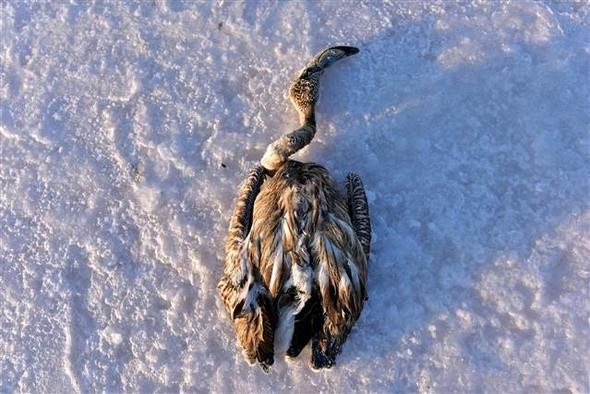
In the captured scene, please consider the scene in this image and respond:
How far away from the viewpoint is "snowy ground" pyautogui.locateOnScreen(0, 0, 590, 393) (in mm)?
4137

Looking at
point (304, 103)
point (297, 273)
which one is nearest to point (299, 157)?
point (304, 103)

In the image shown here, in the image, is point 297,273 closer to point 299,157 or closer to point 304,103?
point 299,157

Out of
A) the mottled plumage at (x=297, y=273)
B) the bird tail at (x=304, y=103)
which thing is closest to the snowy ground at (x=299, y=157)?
the bird tail at (x=304, y=103)

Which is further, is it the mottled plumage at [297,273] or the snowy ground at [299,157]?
the snowy ground at [299,157]

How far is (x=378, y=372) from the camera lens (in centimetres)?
411

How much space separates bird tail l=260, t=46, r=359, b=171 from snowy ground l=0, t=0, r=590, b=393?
0.16 metres

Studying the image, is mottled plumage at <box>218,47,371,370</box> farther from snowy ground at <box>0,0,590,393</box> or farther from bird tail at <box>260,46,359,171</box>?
snowy ground at <box>0,0,590,393</box>

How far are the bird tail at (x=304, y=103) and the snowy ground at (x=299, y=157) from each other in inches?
6.4

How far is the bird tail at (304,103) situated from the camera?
13.8 feet

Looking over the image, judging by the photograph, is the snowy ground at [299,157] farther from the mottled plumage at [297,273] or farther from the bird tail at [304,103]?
the mottled plumage at [297,273]

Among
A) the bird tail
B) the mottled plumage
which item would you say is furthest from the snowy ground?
the mottled plumage

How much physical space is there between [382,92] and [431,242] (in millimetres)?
1248

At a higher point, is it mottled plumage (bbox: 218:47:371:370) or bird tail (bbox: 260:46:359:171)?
bird tail (bbox: 260:46:359:171)

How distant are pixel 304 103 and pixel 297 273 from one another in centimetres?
144
